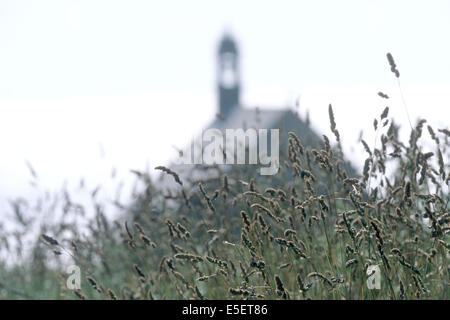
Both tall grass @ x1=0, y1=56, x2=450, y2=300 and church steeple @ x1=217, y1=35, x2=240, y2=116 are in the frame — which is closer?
tall grass @ x1=0, y1=56, x2=450, y2=300

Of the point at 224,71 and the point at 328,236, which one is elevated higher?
the point at 224,71

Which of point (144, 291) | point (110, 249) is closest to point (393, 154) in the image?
point (144, 291)

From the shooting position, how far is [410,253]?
2471mm

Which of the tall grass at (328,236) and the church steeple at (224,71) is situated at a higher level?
the church steeple at (224,71)

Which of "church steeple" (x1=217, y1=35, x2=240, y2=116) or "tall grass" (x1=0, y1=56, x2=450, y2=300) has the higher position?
"church steeple" (x1=217, y1=35, x2=240, y2=116)

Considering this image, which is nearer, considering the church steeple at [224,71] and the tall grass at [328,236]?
the tall grass at [328,236]

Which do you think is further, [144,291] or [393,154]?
[144,291]

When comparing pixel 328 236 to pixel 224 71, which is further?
pixel 224 71
